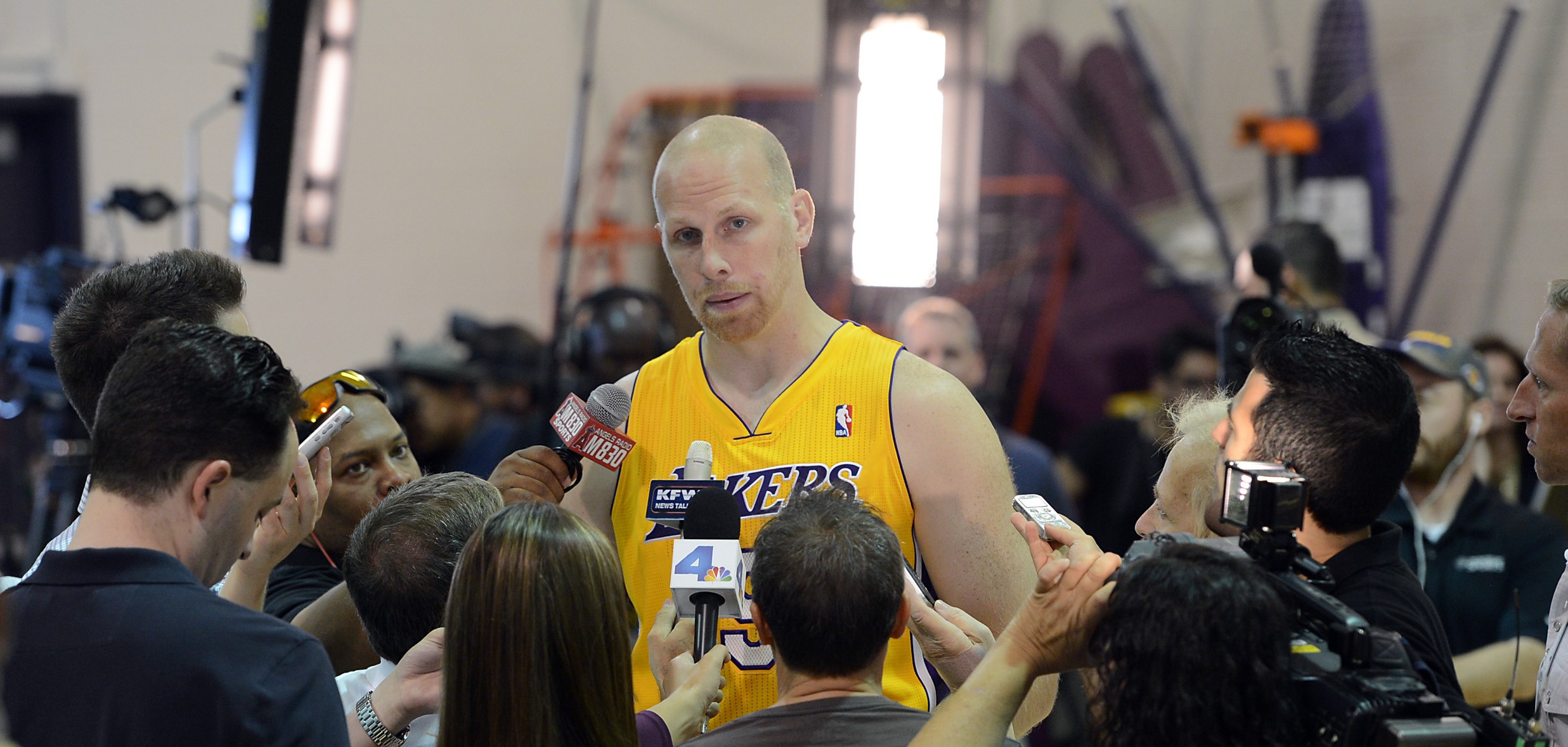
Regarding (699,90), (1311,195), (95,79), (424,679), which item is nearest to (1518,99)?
(1311,195)

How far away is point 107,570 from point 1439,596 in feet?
10.5

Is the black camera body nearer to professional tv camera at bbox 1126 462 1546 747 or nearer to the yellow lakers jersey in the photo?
professional tv camera at bbox 1126 462 1546 747

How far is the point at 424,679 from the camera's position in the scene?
207 cm

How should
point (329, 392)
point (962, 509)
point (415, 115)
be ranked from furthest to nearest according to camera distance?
point (415, 115)
point (329, 392)
point (962, 509)

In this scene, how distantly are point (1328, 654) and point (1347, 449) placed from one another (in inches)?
23.8

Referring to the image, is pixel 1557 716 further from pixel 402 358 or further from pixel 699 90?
pixel 699 90

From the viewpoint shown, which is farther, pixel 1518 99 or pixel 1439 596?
pixel 1518 99

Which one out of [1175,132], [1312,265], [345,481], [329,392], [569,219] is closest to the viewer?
[329,392]

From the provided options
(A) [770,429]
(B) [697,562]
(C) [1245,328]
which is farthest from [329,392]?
(C) [1245,328]

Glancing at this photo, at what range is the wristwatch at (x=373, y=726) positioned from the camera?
83.4 inches

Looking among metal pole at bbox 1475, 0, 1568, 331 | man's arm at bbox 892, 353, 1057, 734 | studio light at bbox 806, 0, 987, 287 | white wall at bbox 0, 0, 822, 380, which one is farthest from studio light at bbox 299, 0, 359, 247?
metal pole at bbox 1475, 0, 1568, 331

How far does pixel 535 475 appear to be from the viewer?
2.47 meters

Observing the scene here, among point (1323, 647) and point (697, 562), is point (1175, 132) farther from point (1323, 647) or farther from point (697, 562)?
point (1323, 647)

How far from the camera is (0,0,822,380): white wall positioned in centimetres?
767
